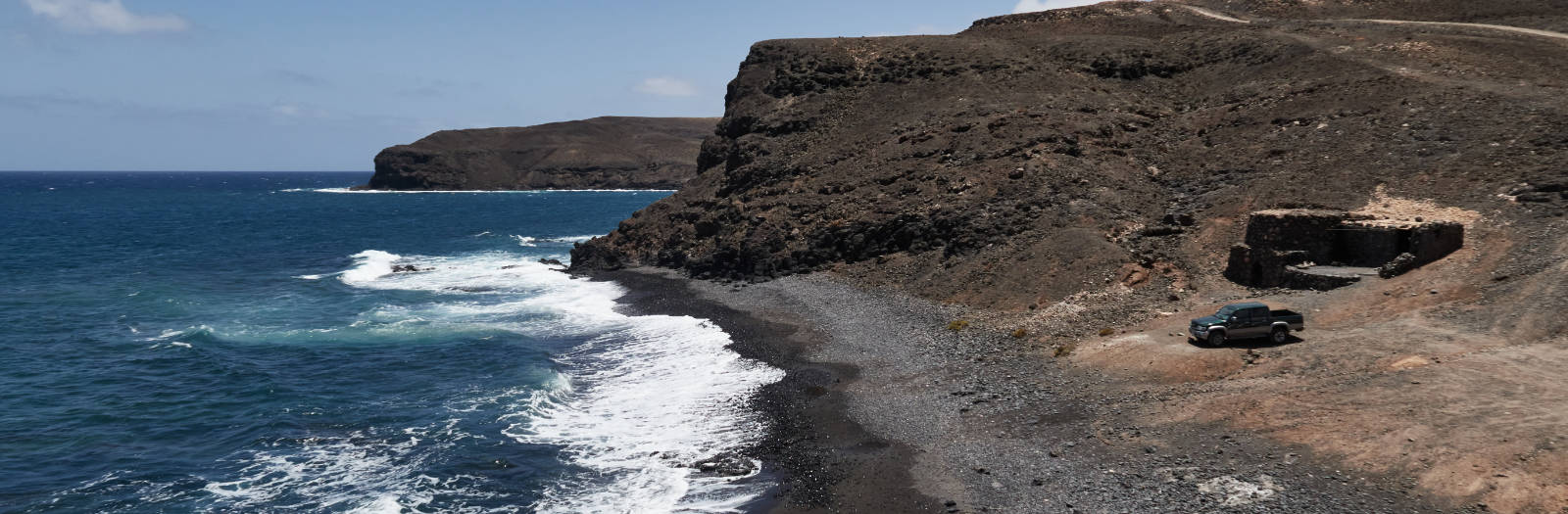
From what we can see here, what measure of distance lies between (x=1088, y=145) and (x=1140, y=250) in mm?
14198

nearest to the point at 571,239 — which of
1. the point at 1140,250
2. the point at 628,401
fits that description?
the point at 628,401

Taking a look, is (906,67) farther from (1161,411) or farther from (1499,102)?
(1161,411)

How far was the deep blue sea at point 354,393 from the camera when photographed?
26391mm

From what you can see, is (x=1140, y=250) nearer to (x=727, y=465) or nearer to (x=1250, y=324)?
(x=1250, y=324)

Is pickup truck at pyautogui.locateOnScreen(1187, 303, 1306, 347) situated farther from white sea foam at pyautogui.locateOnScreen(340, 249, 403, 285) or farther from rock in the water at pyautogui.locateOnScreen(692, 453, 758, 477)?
white sea foam at pyautogui.locateOnScreen(340, 249, 403, 285)

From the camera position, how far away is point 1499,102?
4509 cm

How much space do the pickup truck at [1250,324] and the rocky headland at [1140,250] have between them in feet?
1.60

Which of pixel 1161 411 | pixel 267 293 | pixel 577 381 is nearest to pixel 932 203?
pixel 577 381

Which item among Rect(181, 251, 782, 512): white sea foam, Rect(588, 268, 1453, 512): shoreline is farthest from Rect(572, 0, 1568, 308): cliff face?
Rect(181, 251, 782, 512): white sea foam

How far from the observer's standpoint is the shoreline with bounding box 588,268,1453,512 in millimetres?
22094

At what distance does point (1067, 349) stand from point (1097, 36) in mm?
48739

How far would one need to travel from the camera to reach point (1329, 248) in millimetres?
39156

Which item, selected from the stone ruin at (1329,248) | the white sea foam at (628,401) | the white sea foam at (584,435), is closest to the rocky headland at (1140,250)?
the stone ruin at (1329,248)

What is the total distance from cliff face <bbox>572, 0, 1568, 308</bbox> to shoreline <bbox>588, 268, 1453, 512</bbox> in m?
9.00
